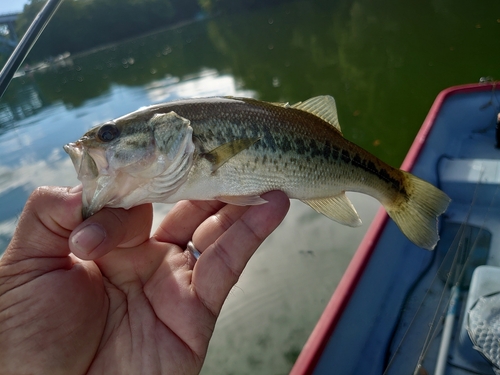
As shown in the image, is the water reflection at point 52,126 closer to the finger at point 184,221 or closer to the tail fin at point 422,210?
the finger at point 184,221

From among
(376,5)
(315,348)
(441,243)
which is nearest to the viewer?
(315,348)

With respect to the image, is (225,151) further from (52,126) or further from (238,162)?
(52,126)

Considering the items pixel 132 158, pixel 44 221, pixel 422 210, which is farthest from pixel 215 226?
pixel 422 210

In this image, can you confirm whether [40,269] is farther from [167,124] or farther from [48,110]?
[48,110]

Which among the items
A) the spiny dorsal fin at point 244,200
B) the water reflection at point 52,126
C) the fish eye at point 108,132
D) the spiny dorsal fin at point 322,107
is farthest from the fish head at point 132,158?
the water reflection at point 52,126

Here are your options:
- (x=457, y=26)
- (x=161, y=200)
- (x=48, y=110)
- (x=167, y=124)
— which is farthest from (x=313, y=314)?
(x=48, y=110)

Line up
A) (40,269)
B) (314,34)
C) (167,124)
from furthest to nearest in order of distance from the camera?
(314,34) < (167,124) < (40,269)

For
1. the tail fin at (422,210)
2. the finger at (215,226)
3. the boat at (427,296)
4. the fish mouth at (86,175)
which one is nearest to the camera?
the fish mouth at (86,175)

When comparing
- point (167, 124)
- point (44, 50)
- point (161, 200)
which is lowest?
point (44, 50)
